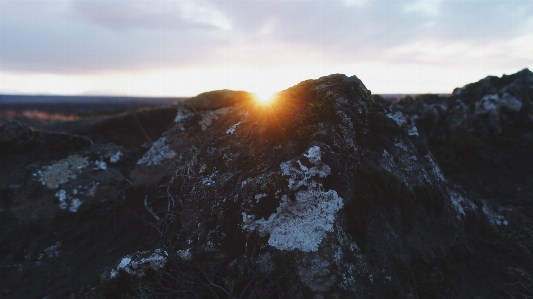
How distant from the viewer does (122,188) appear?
5.61 m

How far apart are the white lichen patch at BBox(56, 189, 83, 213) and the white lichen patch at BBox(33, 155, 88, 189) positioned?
19 cm

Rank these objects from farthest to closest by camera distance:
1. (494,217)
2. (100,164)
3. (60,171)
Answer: (100,164) → (60,171) → (494,217)

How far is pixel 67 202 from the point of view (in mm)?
5324

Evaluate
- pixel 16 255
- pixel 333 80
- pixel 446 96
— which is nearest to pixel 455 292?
pixel 333 80

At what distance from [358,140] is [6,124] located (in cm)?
584

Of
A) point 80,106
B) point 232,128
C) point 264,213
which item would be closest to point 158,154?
point 232,128

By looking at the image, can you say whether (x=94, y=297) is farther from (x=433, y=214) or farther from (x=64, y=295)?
(x=433, y=214)

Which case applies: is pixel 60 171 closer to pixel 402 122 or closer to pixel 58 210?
pixel 58 210

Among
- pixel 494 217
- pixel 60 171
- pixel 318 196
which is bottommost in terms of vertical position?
pixel 494 217

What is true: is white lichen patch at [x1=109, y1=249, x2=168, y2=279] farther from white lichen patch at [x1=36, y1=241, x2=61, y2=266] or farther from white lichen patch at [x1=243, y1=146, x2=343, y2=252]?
white lichen patch at [x1=36, y1=241, x2=61, y2=266]

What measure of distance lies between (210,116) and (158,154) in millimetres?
1090

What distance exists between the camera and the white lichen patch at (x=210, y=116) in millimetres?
6102

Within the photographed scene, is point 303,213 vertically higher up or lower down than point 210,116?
lower down

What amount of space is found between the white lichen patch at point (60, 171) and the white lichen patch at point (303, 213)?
362cm
